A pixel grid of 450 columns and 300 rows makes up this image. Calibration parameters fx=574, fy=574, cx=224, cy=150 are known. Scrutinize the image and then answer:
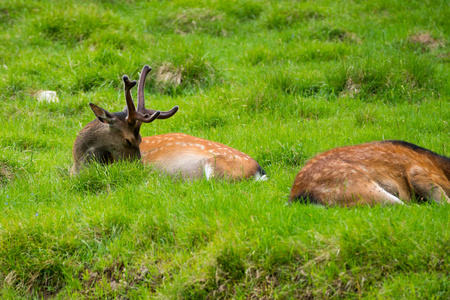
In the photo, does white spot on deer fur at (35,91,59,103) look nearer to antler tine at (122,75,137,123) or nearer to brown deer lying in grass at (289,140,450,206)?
antler tine at (122,75,137,123)

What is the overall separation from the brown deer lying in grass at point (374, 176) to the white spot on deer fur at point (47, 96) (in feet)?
16.6

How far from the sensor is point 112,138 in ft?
21.2

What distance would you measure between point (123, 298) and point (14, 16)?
9.41 metres

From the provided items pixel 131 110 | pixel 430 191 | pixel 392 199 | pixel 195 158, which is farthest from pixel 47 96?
pixel 430 191

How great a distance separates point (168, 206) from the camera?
16.1ft

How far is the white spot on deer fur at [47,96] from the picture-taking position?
8.80 meters

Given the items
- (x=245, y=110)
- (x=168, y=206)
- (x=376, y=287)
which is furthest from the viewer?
(x=245, y=110)

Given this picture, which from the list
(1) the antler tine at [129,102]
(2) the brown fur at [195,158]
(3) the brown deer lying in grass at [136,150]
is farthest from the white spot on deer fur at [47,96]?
(1) the antler tine at [129,102]

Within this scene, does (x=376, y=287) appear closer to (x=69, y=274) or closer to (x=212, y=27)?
(x=69, y=274)

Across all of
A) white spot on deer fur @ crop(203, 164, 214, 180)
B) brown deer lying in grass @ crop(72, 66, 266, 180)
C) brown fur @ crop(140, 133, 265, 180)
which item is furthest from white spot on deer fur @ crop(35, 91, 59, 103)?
white spot on deer fur @ crop(203, 164, 214, 180)

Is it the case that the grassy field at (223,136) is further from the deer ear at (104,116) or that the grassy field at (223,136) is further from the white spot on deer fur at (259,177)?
the deer ear at (104,116)

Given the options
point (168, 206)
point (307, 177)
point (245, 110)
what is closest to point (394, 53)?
point (245, 110)

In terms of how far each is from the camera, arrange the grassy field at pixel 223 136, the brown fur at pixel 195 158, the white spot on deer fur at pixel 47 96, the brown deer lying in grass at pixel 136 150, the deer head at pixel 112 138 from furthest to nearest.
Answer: the white spot on deer fur at pixel 47 96 < the deer head at pixel 112 138 < the brown deer lying in grass at pixel 136 150 < the brown fur at pixel 195 158 < the grassy field at pixel 223 136

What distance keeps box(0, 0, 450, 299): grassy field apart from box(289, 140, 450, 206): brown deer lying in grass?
0.24m
